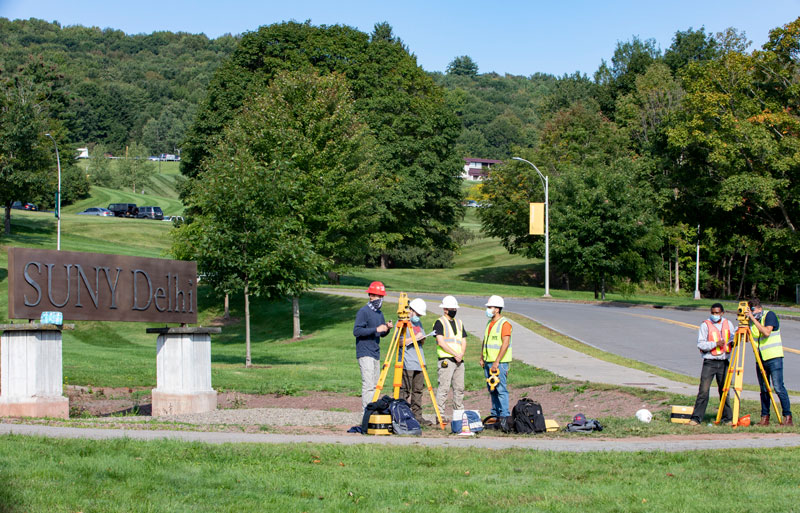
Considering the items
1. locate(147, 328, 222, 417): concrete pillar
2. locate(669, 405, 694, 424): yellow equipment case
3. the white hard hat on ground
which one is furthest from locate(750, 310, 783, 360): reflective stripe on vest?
locate(147, 328, 222, 417): concrete pillar

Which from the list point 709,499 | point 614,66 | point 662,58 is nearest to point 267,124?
point 709,499

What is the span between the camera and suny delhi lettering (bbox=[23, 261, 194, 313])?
44.1 feet

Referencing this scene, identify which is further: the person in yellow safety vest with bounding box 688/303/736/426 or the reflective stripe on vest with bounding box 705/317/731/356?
the reflective stripe on vest with bounding box 705/317/731/356

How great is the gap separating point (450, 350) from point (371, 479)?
453 centimetres

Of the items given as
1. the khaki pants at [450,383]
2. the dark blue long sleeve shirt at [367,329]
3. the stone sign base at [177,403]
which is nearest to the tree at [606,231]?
the stone sign base at [177,403]

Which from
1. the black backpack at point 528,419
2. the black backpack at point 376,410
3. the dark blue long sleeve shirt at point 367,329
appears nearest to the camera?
the black backpack at point 376,410

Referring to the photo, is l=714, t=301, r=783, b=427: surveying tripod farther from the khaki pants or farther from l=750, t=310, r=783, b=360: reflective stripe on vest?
the khaki pants

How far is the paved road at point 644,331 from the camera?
21953mm

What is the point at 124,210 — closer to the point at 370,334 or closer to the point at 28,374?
the point at 28,374

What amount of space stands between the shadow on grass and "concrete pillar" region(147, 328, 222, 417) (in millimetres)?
52675

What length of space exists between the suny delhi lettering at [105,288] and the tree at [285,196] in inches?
343

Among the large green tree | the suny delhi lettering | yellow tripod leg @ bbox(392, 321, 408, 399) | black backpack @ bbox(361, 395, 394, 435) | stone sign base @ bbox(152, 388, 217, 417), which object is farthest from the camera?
the large green tree

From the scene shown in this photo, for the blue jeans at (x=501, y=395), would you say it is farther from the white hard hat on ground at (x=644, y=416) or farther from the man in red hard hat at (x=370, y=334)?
the white hard hat on ground at (x=644, y=416)

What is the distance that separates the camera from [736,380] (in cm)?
1283
